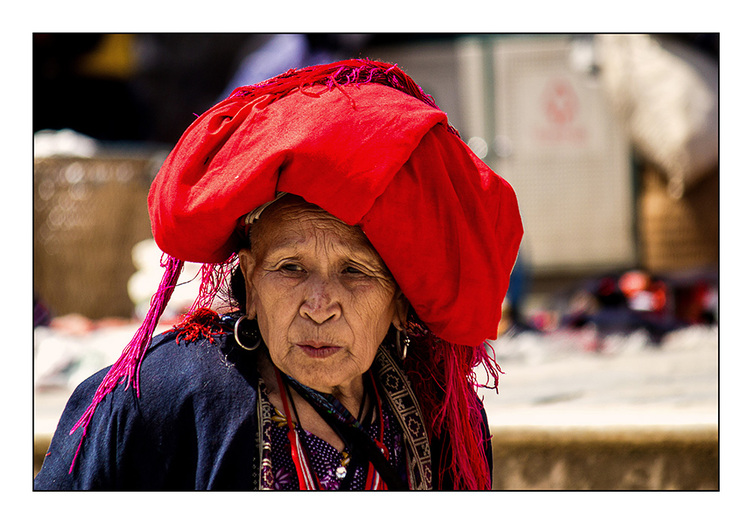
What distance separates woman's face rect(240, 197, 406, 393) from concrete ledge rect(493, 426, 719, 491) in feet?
4.72

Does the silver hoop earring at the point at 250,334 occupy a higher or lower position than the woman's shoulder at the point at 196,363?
higher

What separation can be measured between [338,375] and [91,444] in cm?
53

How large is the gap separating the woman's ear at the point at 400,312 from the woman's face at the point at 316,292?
0.10m

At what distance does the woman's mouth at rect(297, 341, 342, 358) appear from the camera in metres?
1.69

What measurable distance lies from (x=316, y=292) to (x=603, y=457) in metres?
1.84

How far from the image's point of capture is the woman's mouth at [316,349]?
5.53 ft

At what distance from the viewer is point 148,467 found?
1.63 m

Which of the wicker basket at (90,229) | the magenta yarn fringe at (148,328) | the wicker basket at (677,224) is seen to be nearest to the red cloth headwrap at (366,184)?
the magenta yarn fringe at (148,328)

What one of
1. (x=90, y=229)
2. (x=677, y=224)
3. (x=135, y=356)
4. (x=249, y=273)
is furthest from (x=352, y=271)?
(x=677, y=224)

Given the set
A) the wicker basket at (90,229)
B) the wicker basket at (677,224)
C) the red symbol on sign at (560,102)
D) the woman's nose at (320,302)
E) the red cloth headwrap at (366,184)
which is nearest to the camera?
the red cloth headwrap at (366,184)

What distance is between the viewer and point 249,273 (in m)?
1.80

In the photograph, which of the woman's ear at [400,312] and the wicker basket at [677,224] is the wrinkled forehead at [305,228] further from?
the wicker basket at [677,224]

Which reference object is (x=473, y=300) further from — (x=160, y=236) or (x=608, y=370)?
(x=608, y=370)

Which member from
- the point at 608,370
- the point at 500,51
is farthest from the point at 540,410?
the point at 500,51
